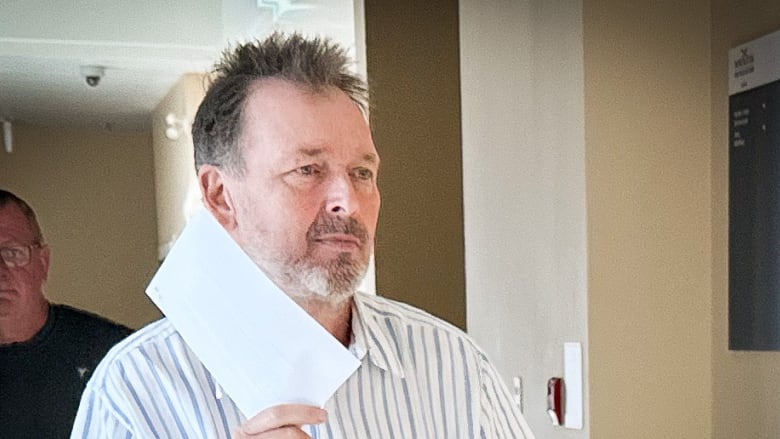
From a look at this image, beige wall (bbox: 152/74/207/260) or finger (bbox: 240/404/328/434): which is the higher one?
beige wall (bbox: 152/74/207/260)

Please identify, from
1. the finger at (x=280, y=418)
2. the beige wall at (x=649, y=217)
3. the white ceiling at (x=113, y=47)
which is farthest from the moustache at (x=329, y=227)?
the beige wall at (x=649, y=217)

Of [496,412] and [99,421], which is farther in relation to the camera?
[496,412]

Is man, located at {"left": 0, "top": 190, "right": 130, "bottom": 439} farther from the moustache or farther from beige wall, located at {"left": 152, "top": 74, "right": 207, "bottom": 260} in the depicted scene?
the moustache

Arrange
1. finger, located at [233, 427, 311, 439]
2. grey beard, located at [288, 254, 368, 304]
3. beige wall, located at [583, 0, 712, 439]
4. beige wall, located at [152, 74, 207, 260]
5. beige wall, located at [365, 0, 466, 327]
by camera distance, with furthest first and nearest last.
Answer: beige wall, located at [365, 0, 466, 327] < beige wall, located at [583, 0, 712, 439] < beige wall, located at [152, 74, 207, 260] < grey beard, located at [288, 254, 368, 304] < finger, located at [233, 427, 311, 439]

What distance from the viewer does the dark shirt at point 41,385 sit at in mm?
1000

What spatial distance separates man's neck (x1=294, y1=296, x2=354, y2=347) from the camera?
684mm

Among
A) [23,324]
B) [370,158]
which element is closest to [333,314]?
[370,158]

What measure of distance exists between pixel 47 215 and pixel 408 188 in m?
0.58

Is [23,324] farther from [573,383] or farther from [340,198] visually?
[573,383]

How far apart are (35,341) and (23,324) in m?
0.03

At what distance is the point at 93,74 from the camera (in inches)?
43.0

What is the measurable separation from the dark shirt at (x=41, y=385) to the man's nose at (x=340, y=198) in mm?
515

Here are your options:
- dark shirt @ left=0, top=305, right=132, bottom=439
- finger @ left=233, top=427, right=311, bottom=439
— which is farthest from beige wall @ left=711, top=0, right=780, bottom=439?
dark shirt @ left=0, top=305, right=132, bottom=439

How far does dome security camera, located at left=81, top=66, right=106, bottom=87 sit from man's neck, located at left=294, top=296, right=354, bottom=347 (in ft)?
1.95
